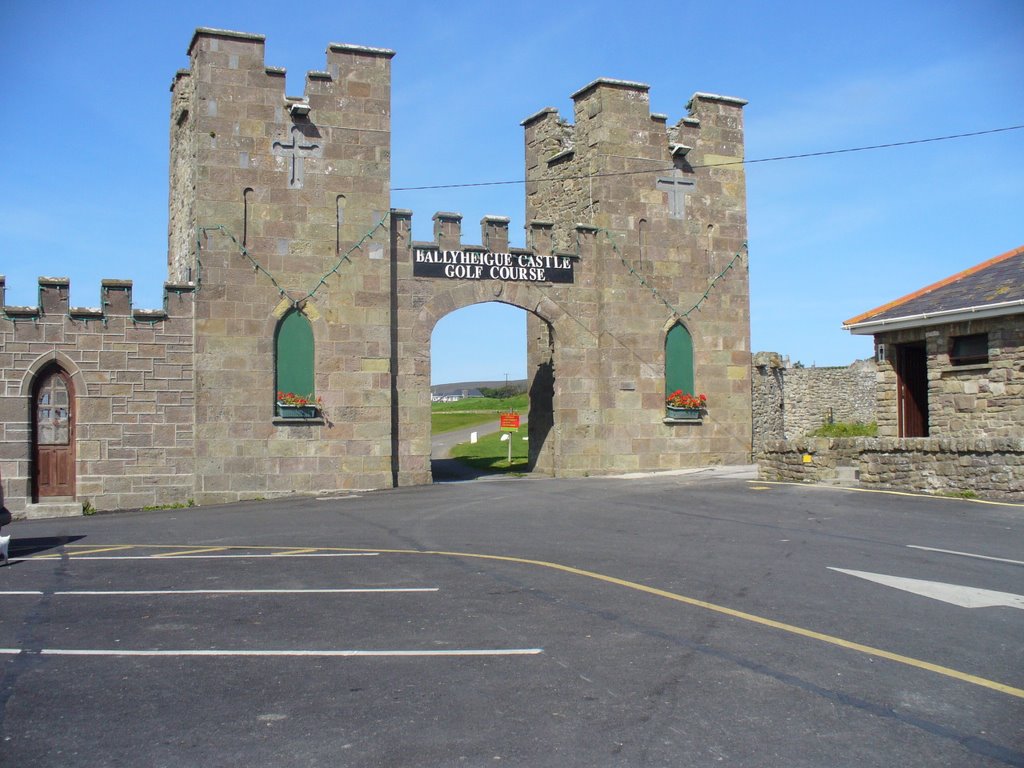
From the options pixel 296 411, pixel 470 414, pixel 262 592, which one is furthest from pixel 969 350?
pixel 470 414

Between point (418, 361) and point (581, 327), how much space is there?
4.24 metres

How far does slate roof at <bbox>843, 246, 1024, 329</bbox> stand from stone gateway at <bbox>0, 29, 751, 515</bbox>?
185 inches

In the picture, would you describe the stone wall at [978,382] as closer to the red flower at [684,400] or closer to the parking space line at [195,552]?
the red flower at [684,400]

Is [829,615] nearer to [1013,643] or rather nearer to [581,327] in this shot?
[1013,643]

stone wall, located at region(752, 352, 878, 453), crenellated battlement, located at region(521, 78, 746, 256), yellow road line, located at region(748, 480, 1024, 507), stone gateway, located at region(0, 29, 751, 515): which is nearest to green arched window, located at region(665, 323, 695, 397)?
stone gateway, located at region(0, 29, 751, 515)

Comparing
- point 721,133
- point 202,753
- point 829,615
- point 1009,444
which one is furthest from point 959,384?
point 202,753

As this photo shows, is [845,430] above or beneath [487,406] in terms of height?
beneath

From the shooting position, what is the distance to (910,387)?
2077cm

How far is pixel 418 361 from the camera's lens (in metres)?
21.5

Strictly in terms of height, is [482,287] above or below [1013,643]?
above

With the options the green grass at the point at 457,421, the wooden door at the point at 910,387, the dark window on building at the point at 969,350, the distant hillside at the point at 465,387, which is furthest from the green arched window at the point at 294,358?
the distant hillside at the point at 465,387

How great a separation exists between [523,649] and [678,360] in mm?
17774

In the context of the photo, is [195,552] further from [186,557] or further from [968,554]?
[968,554]

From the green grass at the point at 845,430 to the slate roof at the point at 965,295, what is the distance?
8.24m
